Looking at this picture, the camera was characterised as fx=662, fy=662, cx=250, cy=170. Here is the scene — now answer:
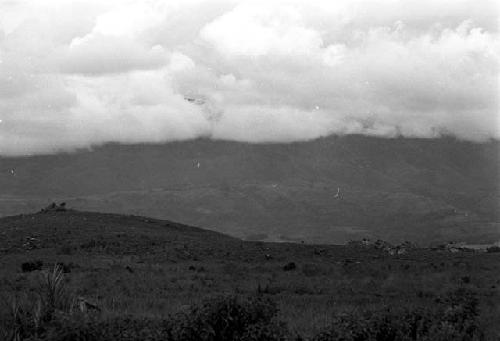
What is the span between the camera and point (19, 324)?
46.2 ft

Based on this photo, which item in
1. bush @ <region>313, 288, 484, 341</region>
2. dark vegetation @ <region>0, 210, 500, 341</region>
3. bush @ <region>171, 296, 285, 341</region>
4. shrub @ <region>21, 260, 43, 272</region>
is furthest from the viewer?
shrub @ <region>21, 260, 43, 272</region>

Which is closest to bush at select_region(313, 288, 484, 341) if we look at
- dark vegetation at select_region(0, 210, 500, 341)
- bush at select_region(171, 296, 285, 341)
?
dark vegetation at select_region(0, 210, 500, 341)

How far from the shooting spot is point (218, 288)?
2855cm

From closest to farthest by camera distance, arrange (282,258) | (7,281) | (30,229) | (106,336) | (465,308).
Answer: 1. (106,336)
2. (465,308)
3. (7,281)
4. (282,258)
5. (30,229)

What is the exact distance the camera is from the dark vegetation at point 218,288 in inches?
520

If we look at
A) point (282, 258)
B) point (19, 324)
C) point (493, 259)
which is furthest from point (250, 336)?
point (493, 259)

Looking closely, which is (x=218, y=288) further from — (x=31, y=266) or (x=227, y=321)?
(x=227, y=321)

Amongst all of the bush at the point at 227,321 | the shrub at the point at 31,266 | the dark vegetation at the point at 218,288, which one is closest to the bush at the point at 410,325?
the dark vegetation at the point at 218,288

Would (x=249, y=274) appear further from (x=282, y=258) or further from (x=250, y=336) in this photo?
(x=250, y=336)

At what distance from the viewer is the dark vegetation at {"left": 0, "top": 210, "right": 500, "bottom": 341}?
13.2 m

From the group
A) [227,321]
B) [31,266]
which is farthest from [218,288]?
[227,321]

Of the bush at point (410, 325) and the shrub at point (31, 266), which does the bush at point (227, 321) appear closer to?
the bush at point (410, 325)

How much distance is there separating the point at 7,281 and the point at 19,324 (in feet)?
53.6

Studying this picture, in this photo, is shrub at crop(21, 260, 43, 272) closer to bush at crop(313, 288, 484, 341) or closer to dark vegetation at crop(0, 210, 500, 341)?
dark vegetation at crop(0, 210, 500, 341)
